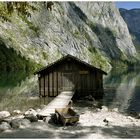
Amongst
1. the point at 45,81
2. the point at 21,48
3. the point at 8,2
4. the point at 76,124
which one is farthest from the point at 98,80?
the point at 21,48

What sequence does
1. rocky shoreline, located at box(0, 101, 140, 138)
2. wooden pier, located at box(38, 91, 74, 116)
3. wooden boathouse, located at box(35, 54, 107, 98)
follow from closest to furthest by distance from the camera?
rocky shoreline, located at box(0, 101, 140, 138)
wooden pier, located at box(38, 91, 74, 116)
wooden boathouse, located at box(35, 54, 107, 98)

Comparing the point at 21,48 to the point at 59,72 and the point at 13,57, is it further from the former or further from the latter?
the point at 59,72

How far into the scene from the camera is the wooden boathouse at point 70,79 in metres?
54.9

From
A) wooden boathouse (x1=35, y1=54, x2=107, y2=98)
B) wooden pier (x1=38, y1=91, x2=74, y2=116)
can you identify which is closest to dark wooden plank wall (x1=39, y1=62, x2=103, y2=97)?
wooden boathouse (x1=35, y1=54, x2=107, y2=98)

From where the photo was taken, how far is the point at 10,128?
26.8 m

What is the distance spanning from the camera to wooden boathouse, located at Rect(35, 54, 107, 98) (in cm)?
5491

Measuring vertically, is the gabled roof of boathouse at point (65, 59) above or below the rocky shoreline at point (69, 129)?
above

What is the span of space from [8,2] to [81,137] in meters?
10.3

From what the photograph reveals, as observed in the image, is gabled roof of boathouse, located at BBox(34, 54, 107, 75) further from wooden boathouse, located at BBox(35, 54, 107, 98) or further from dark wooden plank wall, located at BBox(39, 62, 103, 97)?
dark wooden plank wall, located at BBox(39, 62, 103, 97)

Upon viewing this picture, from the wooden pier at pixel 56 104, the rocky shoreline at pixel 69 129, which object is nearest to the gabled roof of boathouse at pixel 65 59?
the wooden pier at pixel 56 104

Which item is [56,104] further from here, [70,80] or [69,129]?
[70,80]

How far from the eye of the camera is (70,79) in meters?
55.8

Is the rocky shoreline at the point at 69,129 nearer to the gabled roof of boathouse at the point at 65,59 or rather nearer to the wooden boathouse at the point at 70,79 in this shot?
the gabled roof of boathouse at the point at 65,59

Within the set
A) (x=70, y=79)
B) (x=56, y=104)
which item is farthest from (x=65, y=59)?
(x=56, y=104)
